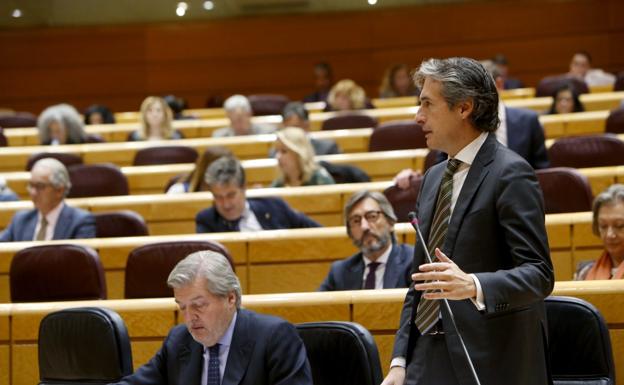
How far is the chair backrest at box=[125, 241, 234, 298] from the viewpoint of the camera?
392 cm

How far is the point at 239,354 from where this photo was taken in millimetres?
2703

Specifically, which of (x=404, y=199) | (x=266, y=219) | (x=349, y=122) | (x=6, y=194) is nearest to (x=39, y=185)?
(x=6, y=194)

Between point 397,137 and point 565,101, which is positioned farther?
point 565,101

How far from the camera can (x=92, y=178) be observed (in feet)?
18.8

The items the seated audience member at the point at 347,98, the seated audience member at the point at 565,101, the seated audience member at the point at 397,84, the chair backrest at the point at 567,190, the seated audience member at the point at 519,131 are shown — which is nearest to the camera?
the seated audience member at the point at 519,131

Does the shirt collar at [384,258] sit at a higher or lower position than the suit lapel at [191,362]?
higher

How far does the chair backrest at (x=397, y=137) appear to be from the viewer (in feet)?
20.5

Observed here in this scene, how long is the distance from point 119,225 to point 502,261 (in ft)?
9.97

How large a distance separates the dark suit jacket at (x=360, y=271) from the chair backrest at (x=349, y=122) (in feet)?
11.3

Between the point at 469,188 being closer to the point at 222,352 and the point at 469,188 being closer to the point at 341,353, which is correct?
the point at 341,353

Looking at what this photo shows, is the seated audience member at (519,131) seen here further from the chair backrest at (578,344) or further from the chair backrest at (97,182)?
the chair backrest at (97,182)

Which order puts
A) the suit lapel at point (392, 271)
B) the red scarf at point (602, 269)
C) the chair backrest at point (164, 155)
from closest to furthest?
the red scarf at point (602, 269)
the suit lapel at point (392, 271)
the chair backrest at point (164, 155)

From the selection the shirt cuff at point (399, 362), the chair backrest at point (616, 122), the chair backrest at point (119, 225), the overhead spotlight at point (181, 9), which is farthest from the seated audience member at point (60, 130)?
the shirt cuff at point (399, 362)

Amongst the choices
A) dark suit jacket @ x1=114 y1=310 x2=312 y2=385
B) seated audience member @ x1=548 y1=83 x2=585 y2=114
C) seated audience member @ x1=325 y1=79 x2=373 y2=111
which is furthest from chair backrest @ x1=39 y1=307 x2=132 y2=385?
seated audience member @ x1=325 y1=79 x2=373 y2=111
